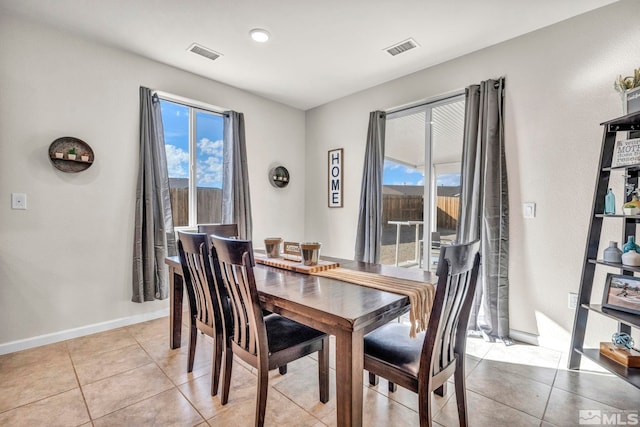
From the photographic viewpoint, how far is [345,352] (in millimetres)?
1154

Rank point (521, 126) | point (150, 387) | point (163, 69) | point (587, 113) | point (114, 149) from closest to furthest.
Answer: point (150, 387)
point (587, 113)
point (521, 126)
point (114, 149)
point (163, 69)

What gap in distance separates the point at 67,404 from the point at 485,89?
380 centimetres

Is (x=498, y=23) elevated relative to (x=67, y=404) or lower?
elevated

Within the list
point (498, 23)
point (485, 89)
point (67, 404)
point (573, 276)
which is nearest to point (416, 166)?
point (485, 89)

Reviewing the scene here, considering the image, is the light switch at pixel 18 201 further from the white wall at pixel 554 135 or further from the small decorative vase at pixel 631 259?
the small decorative vase at pixel 631 259

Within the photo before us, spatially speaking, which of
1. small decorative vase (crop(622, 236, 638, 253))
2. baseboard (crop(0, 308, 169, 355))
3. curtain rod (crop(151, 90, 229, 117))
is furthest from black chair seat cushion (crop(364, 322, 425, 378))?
curtain rod (crop(151, 90, 229, 117))

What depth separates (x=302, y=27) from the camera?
2439 mm

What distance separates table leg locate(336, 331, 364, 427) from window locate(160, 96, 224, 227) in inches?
107

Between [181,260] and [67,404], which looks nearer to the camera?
[67,404]

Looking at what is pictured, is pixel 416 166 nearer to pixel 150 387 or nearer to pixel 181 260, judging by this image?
pixel 181 260

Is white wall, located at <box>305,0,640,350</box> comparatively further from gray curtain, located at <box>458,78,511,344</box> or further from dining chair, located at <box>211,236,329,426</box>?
dining chair, located at <box>211,236,329,426</box>

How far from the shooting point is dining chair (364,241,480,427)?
1.22 m

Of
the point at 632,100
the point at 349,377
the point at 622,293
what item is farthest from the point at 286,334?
the point at 632,100

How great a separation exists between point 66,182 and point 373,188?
2.96 metres
